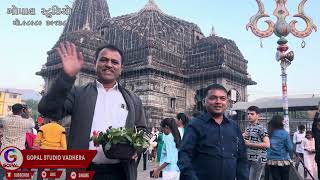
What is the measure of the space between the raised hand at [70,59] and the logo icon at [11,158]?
68cm

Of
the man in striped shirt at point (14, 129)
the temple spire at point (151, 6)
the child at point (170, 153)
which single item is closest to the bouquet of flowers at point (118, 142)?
the child at point (170, 153)

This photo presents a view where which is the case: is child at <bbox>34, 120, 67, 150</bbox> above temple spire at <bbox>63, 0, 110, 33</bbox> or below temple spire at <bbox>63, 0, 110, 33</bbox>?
below

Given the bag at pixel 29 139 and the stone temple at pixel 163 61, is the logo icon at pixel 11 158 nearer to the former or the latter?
the bag at pixel 29 139

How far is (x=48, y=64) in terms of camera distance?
51531mm

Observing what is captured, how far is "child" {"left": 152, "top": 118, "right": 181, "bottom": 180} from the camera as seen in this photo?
6.79 meters

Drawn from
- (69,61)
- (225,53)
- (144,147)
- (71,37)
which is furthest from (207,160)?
(71,37)

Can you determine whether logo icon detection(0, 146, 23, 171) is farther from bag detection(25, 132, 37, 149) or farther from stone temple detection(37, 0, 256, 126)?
stone temple detection(37, 0, 256, 126)

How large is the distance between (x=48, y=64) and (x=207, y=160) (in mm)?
50221

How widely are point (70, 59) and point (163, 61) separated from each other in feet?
147

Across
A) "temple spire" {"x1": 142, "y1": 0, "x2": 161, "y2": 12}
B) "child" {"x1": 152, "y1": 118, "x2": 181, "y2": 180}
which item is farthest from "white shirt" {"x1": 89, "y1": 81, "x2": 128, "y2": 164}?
"temple spire" {"x1": 142, "y1": 0, "x2": 161, "y2": 12}

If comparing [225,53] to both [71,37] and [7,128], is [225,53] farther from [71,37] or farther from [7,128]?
[7,128]

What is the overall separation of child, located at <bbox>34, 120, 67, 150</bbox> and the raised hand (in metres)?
4.52

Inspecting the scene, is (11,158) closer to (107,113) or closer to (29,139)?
(107,113)

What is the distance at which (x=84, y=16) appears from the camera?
58.7 meters
